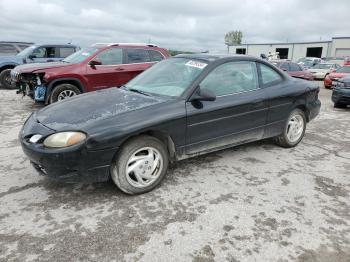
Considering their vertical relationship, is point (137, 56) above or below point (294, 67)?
above

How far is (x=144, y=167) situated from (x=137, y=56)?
5.77 m

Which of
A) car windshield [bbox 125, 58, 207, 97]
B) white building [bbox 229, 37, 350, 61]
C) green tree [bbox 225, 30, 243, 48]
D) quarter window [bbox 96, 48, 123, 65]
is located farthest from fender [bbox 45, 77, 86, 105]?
green tree [bbox 225, 30, 243, 48]

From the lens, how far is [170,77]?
161 inches

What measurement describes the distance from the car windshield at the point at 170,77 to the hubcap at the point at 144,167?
0.78 metres

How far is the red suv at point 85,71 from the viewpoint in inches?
291

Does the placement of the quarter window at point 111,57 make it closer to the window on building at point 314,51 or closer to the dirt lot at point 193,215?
the dirt lot at point 193,215

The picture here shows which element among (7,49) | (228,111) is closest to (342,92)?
(228,111)

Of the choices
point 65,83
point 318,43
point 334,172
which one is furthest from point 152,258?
point 318,43

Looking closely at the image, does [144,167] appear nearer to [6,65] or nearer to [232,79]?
[232,79]

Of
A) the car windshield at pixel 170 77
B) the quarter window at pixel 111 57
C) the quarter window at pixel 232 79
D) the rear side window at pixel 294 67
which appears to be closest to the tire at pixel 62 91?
the quarter window at pixel 111 57

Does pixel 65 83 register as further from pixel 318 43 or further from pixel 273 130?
pixel 318 43

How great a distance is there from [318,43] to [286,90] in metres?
49.4

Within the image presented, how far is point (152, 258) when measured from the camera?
2.41 metres

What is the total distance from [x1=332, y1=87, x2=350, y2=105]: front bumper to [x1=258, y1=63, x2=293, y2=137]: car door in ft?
16.7
